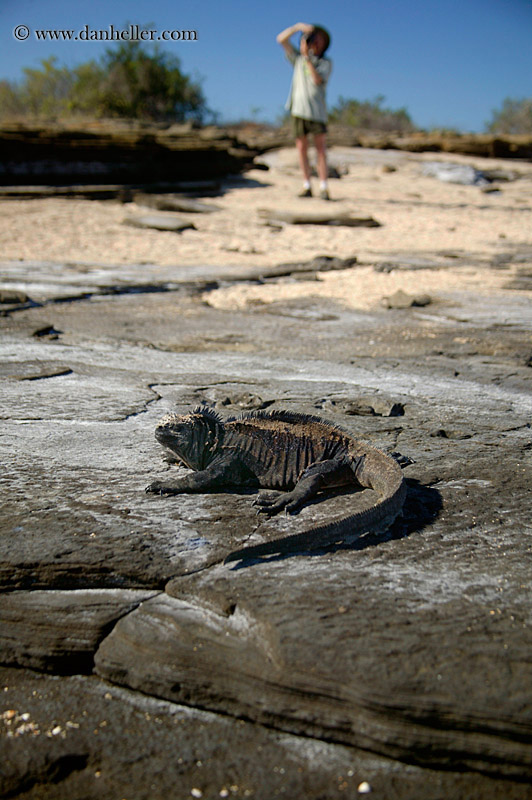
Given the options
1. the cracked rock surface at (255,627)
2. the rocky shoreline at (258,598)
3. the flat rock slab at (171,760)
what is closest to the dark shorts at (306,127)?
the rocky shoreline at (258,598)

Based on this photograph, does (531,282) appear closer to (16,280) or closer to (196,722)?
(16,280)

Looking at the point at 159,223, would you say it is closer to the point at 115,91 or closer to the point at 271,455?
the point at 271,455

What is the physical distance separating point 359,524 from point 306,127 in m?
12.3

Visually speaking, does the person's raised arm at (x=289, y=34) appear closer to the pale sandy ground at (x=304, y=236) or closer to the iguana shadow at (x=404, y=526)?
the pale sandy ground at (x=304, y=236)

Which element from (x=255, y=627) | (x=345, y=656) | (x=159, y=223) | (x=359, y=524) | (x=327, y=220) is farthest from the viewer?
(x=327, y=220)

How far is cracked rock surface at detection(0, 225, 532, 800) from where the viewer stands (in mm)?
1697

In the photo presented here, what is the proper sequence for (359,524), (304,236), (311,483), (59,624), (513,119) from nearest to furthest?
(59,624), (359,524), (311,483), (304,236), (513,119)

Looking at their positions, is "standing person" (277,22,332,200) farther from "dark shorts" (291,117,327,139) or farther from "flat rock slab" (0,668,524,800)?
"flat rock slab" (0,668,524,800)

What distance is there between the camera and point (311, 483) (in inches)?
106

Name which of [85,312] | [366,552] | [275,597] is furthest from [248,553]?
[85,312]

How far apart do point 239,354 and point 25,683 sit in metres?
3.26

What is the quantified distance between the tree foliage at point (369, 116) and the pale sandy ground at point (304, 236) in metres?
21.9

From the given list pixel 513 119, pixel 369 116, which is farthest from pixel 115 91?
pixel 513 119

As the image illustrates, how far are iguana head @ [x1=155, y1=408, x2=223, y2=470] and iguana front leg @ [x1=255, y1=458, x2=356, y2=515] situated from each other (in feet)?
1.11
